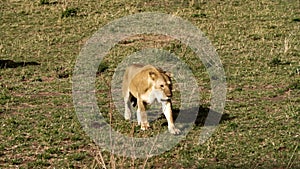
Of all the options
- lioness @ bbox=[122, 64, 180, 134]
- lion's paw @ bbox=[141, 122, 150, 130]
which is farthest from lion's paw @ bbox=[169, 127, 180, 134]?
lion's paw @ bbox=[141, 122, 150, 130]

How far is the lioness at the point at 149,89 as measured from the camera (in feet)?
31.1

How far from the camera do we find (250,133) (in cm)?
978

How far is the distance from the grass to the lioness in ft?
0.95

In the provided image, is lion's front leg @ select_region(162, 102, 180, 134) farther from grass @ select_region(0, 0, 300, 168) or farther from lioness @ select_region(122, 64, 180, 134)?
grass @ select_region(0, 0, 300, 168)

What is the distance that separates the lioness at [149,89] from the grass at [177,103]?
0.29 meters

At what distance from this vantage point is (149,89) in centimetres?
966

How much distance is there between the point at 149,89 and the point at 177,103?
204 cm

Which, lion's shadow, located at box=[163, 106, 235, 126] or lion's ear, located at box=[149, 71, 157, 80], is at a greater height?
lion's ear, located at box=[149, 71, 157, 80]

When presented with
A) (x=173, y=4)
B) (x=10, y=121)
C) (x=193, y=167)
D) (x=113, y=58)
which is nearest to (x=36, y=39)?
(x=113, y=58)

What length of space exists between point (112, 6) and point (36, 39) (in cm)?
382

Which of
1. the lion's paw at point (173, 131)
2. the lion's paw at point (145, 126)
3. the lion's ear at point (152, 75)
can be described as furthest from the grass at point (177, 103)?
the lion's ear at point (152, 75)

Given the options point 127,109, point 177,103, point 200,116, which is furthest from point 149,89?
point 177,103

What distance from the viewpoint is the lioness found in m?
9.47

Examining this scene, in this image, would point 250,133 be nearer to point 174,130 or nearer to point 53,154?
point 174,130
